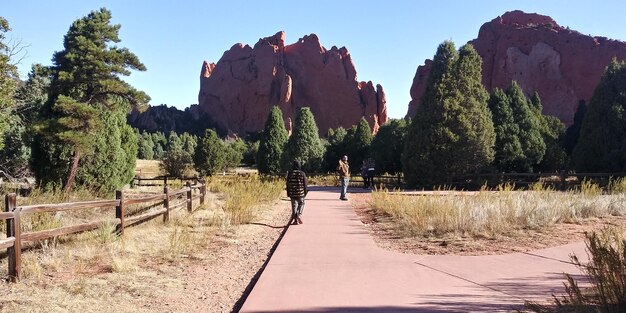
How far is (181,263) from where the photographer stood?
7793 mm

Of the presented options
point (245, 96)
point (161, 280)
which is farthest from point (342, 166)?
point (245, 96)

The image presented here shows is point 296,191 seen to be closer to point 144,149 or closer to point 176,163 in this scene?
point 176,163

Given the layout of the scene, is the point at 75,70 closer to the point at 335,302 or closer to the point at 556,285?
the point at 335,302

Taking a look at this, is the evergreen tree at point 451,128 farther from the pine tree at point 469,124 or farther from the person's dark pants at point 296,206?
the person's dark pants at point 296,206

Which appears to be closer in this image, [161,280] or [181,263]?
[161,280]

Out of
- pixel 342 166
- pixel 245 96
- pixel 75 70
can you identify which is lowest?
pixel 342 166

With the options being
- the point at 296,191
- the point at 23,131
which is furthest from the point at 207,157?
the point at 296,191

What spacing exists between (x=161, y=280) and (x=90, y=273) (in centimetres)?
120

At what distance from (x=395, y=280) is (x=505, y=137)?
85.8 feet

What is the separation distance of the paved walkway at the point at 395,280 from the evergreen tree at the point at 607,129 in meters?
20.5

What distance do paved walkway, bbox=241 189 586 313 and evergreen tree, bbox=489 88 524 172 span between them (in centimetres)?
2222

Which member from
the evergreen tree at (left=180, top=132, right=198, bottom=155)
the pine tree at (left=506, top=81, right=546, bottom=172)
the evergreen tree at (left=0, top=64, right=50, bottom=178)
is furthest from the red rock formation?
the evergreen tree at (left=0, top=64, right=50, bottom=178)

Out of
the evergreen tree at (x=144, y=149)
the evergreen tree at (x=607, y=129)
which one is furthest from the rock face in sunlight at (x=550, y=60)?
the evergreen tree at (x=144, y=149)

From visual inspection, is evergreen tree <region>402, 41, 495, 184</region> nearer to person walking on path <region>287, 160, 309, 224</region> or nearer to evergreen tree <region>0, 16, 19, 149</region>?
person walking on path <region>287, 160, 309, 224</region>
